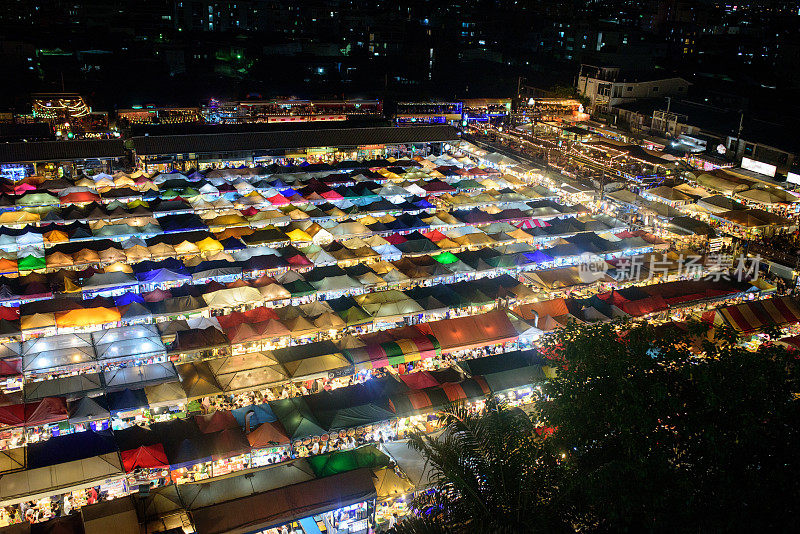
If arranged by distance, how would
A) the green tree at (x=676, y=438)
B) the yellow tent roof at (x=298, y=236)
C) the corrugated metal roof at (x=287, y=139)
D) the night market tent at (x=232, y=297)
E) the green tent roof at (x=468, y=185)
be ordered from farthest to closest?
the corrugated metal roof at (x=287, y=139), the green tent roof at (x=468, y=185), the yellow tent roof at (x=298, y=236), the night market tent at (x=232, y=297), the green tree at (x=676, y=438)

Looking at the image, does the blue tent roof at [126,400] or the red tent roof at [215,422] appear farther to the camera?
the blue tent roof at [126,400]

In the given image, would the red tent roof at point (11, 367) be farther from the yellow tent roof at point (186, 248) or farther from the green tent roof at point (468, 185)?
the green tent roof at point (468, 185)

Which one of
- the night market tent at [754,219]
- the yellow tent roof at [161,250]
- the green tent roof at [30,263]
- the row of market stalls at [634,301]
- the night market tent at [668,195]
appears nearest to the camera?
the row of market stalls at [634,301]

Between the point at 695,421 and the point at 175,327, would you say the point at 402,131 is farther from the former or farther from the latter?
the point at 695,421

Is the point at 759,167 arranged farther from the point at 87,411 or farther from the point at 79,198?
the point at 87,411

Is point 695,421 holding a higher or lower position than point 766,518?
higher

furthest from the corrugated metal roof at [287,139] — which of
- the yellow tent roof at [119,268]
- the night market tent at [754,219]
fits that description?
the night market tent at [754,219]

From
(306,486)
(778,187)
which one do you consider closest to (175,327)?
(306,486)
